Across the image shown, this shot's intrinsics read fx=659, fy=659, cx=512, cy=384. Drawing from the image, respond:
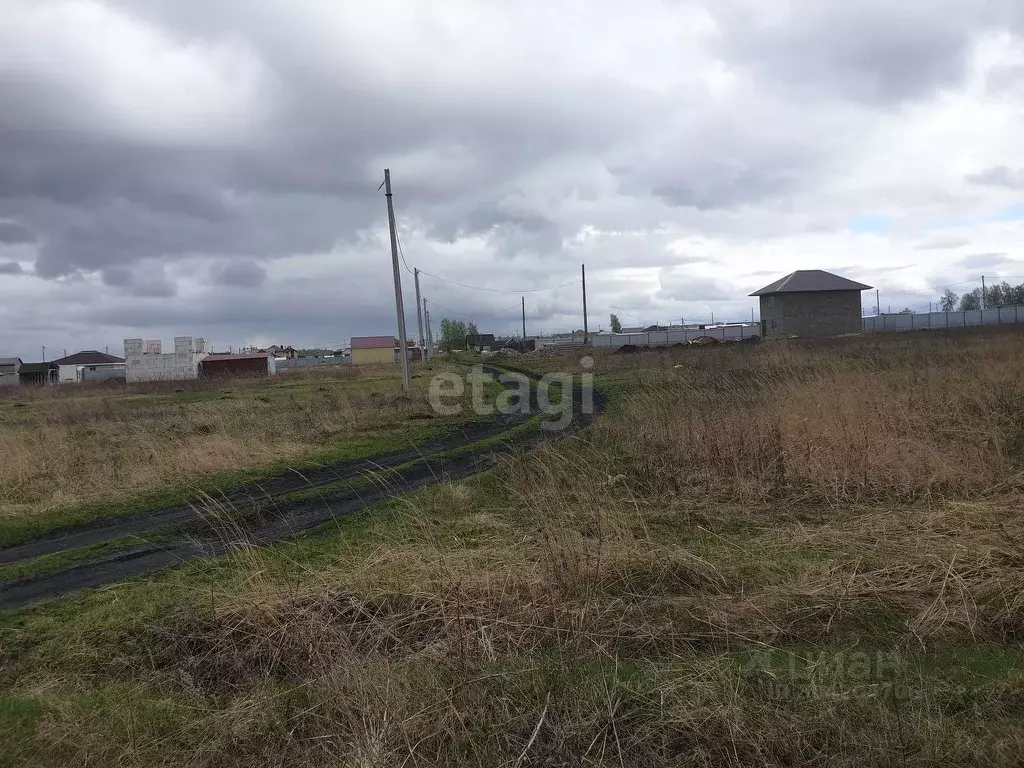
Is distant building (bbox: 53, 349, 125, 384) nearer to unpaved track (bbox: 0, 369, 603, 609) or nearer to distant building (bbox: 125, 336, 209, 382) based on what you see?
distant building (bbox: 125, 336, 209, 382)

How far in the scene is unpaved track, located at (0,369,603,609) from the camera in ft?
19.8

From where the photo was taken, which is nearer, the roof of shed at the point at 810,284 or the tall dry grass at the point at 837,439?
the tall dry grass at the point at 837,439

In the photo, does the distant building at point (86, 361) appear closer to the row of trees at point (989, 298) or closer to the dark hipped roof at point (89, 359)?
the dark hipped roof at point (89, 359)

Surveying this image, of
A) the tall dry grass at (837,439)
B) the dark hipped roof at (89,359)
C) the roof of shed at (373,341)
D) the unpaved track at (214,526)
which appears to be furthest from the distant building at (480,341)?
the unpaved track at (214,526)

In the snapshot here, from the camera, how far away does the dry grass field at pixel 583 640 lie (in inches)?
117

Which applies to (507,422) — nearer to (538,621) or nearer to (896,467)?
(896,467)

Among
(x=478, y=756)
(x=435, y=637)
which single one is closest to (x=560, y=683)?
(x=478, y=756)

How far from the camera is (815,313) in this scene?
50.3m

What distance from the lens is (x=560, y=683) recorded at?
3340 mm
